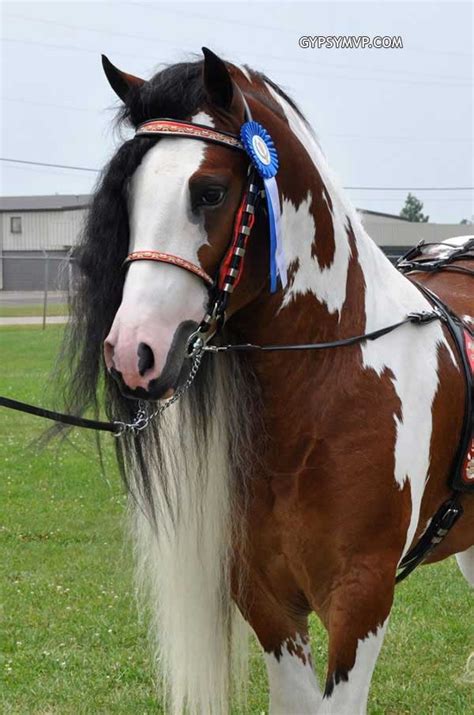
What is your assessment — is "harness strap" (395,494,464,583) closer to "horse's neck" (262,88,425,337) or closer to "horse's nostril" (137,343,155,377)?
"horse's neck" (262,88,425,337)

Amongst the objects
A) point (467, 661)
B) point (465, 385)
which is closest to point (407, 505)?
point (465, 385)

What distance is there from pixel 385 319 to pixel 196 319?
0.72 metres

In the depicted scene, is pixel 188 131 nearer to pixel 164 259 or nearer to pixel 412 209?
pixel 164 259

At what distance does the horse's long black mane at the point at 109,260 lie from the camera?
89.7 inches

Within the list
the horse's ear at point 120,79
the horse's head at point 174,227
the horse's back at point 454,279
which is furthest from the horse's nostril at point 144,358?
the horse's back at point 454,279

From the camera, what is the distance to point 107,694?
397 cm

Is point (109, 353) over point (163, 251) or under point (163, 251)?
under

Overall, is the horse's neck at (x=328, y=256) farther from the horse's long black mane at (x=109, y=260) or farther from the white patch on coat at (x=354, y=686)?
the white patch on coat at (x=354, y=686)

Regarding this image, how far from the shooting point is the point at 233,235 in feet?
7.48

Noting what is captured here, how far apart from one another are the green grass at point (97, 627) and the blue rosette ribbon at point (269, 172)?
32.4 inches

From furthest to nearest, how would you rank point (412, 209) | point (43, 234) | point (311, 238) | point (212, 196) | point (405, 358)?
point (412, 209)
point (43, 234)
point (405, 358)
point (311, 238)
point (212, 196)

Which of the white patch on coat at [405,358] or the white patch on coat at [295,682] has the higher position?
the white patch on coat at [405,358]

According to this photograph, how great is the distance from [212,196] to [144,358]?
440 millimetres

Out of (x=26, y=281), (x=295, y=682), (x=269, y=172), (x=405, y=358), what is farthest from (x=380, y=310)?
(x=26, y=281)
